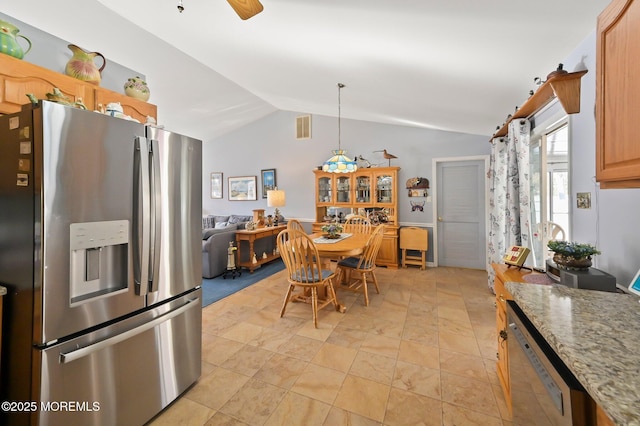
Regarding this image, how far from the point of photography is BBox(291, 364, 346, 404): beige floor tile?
170 cm

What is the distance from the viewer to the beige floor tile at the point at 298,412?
1.51 m

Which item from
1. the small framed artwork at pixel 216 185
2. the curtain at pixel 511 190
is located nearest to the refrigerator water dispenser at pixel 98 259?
the curtain at pixel 511 190

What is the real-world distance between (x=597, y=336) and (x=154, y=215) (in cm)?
192

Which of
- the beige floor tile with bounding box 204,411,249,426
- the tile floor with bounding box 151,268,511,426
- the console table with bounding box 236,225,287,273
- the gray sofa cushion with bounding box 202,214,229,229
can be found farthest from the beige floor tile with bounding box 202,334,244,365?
the gray sofa cushion with bounding box 202,214,229,229

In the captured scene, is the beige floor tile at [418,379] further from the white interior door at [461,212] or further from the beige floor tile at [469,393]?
the white interior door at [461,212]

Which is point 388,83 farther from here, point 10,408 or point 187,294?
point 10,408

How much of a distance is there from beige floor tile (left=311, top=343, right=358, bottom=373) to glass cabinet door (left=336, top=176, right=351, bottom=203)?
132 inches

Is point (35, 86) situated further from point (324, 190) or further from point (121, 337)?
point (324, 190)

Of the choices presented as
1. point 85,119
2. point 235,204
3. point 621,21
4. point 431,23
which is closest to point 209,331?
point 85,119

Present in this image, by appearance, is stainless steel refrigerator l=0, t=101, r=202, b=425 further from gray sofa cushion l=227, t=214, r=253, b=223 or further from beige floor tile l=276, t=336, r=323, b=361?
gray sofa cushion l=227, t=214, r=253, b=223

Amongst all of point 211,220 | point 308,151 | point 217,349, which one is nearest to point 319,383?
point 217,349

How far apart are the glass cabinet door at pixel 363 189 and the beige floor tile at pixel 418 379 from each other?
343 centimetres

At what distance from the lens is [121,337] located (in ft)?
4.28

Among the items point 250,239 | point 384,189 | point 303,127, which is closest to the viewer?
point 250,239
